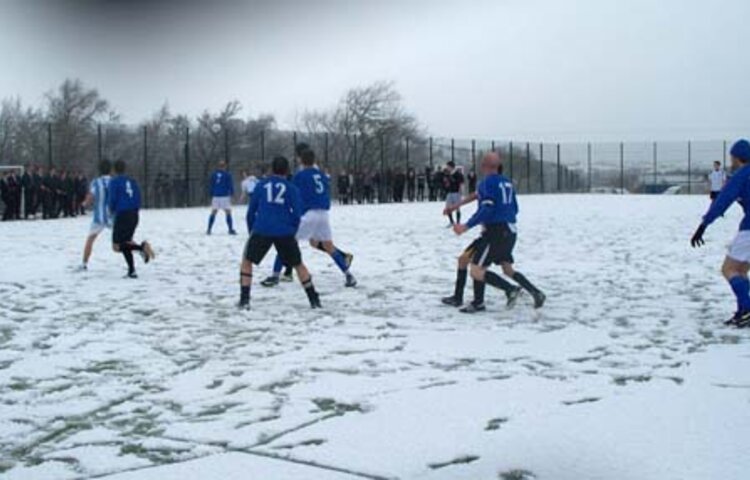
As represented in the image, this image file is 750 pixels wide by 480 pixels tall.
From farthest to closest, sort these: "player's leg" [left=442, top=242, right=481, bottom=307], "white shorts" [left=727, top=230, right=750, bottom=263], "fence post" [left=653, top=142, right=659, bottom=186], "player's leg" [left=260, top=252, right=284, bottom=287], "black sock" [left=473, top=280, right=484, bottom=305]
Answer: "fence post" [left=653, top=142, right=659, bottom=186] < "player's leg" [left=260, top=252, right=284, bottom=287] < "player's leg" [left=442, top=242, right=481, bottom=307] < "black sock" [left=473, top=280, right=484, bottom=305] < "white shorts" [left=727, top=230, right=750, bottom=263]

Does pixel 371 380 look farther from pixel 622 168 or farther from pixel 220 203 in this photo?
pixel 622 168

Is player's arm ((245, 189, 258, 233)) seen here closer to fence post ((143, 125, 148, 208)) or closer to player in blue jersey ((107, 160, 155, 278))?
player in blue jersey ((107, 160, 155, 278))

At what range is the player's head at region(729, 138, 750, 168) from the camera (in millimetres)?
8672

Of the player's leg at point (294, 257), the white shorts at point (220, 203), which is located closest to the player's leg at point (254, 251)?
the player's leg at point (294, 257)

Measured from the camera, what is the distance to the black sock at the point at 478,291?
32.1 feet

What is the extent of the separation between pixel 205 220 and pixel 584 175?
3949cm

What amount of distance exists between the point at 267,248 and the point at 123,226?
13.9 feet

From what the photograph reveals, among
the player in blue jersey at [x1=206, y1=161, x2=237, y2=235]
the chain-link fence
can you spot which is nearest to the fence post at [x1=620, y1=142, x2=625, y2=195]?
the chain-link fence

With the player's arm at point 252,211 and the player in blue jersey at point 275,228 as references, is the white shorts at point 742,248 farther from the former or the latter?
the player's arm at point 252,211

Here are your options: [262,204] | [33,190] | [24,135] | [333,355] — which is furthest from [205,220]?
[24,135]

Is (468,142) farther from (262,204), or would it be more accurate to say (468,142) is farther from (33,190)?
(262,204)

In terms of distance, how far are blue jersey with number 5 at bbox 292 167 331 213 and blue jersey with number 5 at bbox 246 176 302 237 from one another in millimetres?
1925

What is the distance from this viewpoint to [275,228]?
998 cm

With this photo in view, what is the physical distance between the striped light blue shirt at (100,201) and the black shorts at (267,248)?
5.04 meters
